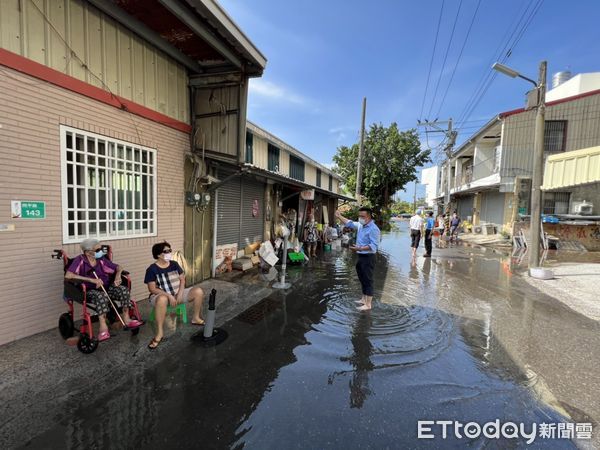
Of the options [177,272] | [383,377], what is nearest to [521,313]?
[383,377]

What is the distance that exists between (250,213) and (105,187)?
15.3ft

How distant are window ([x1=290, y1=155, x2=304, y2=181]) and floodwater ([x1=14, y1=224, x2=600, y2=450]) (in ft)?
27.6

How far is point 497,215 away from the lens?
60.4 feet

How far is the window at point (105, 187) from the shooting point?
4078mm

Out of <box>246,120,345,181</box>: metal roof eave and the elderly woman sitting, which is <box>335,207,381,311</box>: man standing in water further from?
<box>246,120,345,181</box>: metal roof eave

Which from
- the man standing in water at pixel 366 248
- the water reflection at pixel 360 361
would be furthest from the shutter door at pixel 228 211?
the water reflection at pixel 360 361

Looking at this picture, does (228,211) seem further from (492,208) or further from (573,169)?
(492,208)

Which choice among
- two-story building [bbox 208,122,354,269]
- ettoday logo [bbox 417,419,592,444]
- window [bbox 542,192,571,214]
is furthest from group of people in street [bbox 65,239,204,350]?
window [bbox 542,192,571,214]

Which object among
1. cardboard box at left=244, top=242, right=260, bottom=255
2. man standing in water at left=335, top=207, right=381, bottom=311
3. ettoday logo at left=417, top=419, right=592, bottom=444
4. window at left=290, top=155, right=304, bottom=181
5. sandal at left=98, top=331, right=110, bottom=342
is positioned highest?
window at left=290, top=155, right=304, bottom=181

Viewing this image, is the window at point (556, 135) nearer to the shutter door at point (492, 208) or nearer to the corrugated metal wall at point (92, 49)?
the shutter door at point (492, 208)

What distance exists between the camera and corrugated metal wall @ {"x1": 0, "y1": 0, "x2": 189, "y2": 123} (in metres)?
3.44

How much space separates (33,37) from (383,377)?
5722 mm

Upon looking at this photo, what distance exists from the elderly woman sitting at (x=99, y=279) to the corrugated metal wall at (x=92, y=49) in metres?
2.45

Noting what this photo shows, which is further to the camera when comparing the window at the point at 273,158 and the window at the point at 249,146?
the window at the point at 273,158
